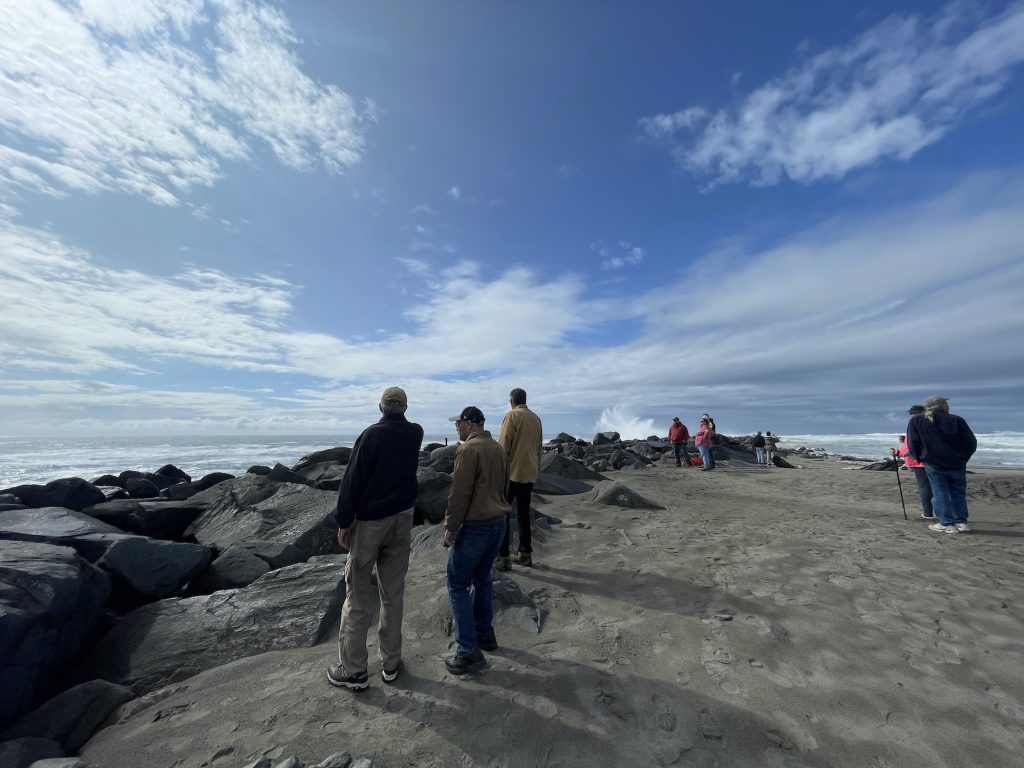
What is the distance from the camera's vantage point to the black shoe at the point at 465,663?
12.8 ft

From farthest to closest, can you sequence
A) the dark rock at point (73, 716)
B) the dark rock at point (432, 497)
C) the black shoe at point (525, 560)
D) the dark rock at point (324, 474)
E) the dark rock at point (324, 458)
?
the dark rock at point (324, 458) < the dark rock at point (324, 474) < the dark rock at point (432, 497) < the black shoe at point (525, 560) < the dark rock at point (73, 716)

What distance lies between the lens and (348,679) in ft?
12.0

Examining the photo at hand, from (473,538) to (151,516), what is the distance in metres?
9.15

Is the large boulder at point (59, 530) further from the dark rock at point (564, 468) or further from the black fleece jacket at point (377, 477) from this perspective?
the dark rock at point (564, 468)

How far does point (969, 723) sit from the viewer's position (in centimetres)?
325

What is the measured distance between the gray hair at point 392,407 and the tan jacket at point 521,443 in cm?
220

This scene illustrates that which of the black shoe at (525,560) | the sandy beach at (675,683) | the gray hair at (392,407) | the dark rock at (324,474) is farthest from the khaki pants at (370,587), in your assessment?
the dark rock at (324,474)

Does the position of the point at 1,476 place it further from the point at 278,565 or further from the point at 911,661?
the point at 911,661

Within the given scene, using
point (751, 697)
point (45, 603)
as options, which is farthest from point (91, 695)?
point (751, 697)

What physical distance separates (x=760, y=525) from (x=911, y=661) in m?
5.51

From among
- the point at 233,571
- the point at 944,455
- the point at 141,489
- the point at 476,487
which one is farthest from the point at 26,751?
the point at 141,489

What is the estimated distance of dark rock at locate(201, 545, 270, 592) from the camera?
6.08 meters

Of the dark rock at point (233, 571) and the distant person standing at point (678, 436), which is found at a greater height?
the distant person standing at point (678, 436)

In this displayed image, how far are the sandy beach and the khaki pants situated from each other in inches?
11.4
